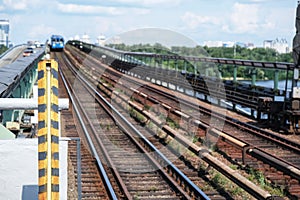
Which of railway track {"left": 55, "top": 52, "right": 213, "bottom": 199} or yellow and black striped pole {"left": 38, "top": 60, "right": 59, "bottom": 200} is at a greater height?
yellow and black striped pole {"left": 38, "top": 60, "right": 59, "bottom": 200}

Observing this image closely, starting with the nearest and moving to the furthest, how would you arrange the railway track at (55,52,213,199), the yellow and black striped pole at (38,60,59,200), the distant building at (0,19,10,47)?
the yellow and black striped pole at (38,60,59,200)
the railway track at (55,52,213,199)
the distant building at (0,19,10,47)

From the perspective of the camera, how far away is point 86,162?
37.4 ft

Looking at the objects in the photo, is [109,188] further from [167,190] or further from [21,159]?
[21,159]

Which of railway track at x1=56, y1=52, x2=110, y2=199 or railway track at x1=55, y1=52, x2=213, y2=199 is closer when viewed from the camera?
railway track at x1=56, y1=52, x2=110, y2=199

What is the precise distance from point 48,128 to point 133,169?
22.7 feet

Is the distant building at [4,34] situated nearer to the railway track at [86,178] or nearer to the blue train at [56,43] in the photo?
the blue train at [56,43]

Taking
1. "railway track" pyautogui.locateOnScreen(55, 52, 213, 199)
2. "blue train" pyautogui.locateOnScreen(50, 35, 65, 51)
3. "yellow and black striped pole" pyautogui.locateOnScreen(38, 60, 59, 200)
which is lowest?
"railway track" pyautogui.locateOnScreen(55, 52, 213, 199)

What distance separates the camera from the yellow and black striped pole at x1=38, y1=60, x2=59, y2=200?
424 centimetres

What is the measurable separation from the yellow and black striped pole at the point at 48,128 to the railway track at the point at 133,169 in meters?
4.44

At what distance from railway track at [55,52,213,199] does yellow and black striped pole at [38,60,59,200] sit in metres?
4.44

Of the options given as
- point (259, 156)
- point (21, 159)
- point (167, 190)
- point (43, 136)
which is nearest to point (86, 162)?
point (167, 190)

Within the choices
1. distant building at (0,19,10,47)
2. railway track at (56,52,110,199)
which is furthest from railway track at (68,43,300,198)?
distant building at (0,19,10,47)

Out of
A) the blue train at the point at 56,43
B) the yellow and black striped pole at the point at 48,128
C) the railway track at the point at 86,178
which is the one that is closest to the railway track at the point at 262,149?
the railway track at the point at 86,178

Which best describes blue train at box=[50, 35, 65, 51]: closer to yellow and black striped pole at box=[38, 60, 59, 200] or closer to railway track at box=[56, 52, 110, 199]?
railway track at box=[56, 52, 110, 199]
